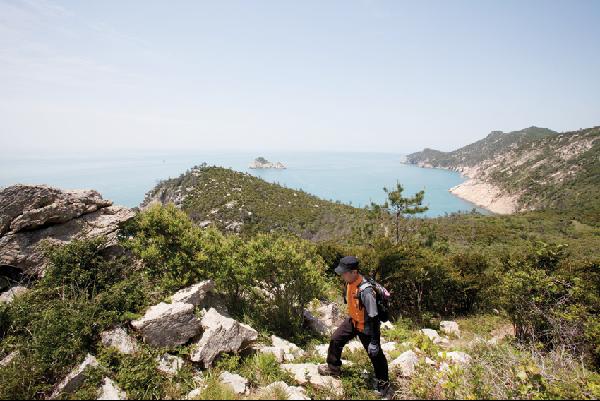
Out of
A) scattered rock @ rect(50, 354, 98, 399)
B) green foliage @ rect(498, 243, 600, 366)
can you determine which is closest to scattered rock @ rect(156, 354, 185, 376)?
scattered rock @ rect(50, 354, 98, 399)

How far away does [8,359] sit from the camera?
16.9 feet

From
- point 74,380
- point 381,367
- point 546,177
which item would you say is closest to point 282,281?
point 381,367

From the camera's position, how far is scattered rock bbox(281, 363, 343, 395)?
15.4ft

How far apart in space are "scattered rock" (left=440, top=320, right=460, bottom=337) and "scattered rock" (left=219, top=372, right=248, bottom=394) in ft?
27.1

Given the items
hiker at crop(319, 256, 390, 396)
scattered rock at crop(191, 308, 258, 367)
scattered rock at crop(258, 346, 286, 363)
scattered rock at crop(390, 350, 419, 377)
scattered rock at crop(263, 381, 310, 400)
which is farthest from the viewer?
scattered rock at crop(258, 346, 286, 363)

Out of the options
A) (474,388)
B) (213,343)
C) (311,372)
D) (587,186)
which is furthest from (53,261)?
(587,186)

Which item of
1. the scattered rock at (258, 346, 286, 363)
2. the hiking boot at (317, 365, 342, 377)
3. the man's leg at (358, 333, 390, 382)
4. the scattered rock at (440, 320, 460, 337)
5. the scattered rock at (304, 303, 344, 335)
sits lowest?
the scattered rock at (440, 320, 460, 337)

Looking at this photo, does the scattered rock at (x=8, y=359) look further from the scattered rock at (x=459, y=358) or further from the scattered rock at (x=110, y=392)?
the scattered rock at (x=459, y=358)

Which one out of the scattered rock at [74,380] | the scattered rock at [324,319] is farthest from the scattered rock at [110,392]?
the scattered rock at [324,319]

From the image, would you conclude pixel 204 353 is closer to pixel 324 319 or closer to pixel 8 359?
pixel 8 359

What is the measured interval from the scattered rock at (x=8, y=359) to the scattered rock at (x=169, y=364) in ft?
7.58

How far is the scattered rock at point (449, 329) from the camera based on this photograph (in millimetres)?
10340

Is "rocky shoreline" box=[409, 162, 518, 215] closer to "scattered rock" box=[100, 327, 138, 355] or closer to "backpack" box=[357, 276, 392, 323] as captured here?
"backpack" box=[357, 276, 392, 323]

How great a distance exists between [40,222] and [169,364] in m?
5.05
